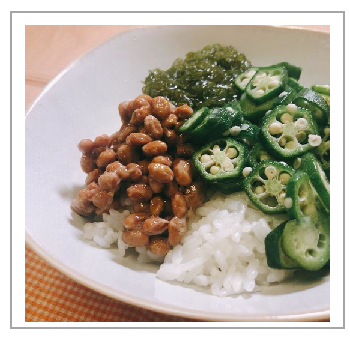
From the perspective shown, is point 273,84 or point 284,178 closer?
point 284,178

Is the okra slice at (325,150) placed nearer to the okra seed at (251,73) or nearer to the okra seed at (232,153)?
the okra seed at (232,153)

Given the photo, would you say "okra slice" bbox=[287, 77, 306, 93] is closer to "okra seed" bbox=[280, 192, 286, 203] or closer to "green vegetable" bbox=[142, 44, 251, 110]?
"green vegetable" bbox=[142, 44, 251, 110]

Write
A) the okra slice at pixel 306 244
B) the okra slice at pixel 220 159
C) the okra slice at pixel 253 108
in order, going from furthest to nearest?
the okra slice at pixel 253 108 < the okra slice at pixel 220 159 < the okra slice at pixel 306 244

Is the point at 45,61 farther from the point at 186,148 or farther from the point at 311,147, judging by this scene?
the point at 311,147

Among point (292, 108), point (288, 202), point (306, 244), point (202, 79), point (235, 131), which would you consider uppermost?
point (202, 79)

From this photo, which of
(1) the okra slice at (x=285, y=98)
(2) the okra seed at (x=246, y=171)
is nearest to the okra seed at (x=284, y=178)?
(2) the okra seed at (x=246, y=171)

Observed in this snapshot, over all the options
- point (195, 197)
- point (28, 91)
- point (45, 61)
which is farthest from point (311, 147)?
point (45, 61)

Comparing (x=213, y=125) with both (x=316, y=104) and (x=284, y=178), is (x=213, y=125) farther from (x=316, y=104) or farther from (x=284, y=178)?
(x=316, y=104)

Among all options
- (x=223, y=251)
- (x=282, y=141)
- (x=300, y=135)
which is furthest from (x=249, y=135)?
(x=223, y=251)
